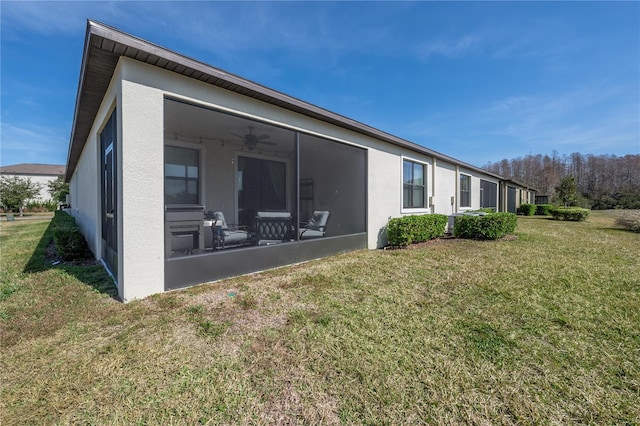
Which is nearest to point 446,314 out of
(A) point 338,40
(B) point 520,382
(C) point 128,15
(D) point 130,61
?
(B) point 520,382

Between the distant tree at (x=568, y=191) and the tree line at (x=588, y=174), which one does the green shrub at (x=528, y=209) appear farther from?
the tree line at (x=588, y=174)

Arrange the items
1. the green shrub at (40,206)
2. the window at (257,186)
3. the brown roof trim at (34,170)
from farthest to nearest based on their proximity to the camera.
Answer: the brown roof trim at (34,170) < the green shrub at (40,206) < the window at (257,186)

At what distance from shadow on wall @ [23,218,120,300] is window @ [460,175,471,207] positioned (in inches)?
566

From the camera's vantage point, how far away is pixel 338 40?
9469 millimetres

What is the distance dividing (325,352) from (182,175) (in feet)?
25.6

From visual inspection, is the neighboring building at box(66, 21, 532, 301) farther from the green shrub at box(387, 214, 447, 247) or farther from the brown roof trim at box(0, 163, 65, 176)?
the brown roof trim at box(0, 163, 65, 176)

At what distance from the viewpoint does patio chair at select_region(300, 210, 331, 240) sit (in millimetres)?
7237

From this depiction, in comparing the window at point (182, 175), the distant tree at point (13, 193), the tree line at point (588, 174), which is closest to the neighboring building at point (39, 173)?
the distant tree at point (13, 193)

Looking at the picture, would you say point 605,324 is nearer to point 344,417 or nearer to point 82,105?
point 344,417

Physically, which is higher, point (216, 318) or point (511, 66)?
point (511, 66)

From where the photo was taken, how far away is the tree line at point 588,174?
36294mm

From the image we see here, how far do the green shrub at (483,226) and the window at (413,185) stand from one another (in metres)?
1.54

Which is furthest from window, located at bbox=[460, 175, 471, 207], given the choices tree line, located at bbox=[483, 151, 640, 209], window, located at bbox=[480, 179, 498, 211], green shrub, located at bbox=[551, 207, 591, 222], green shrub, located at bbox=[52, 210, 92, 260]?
tree line, located at bbox=[483, 151, 640, 209]

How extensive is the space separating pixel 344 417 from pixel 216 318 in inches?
77.3
